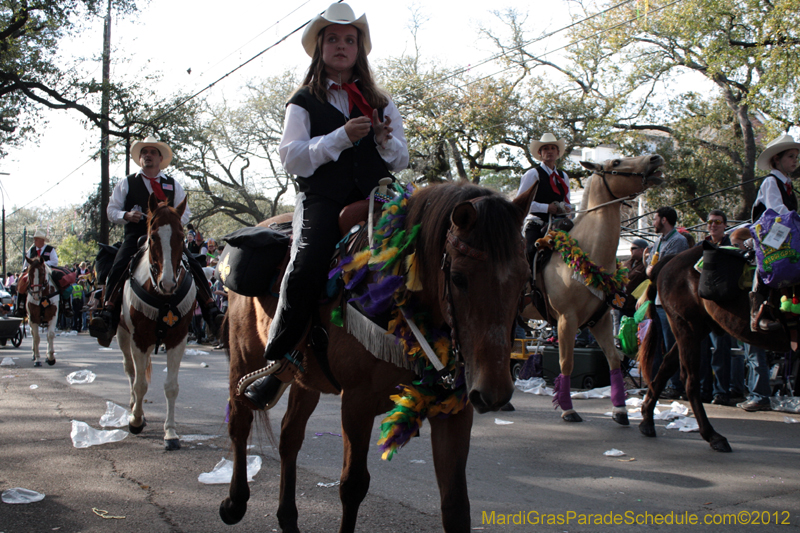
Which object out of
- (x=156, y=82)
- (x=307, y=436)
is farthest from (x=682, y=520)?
(x=156, y=82)

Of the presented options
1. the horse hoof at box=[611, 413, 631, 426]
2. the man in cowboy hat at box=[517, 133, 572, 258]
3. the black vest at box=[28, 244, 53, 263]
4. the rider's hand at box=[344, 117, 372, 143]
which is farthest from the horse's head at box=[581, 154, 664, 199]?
the black vest at box=[28, 244, 53, 263]

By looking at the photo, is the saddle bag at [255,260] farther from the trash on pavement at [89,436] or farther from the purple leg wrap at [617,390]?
the purple leg wrap at [617,390]

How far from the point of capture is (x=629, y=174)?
6.91 metres

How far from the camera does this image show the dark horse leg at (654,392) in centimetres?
625

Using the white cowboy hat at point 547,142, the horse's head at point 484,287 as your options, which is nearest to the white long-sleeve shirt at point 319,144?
the horse's head at point 484,287

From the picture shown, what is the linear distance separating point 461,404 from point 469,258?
72 cm

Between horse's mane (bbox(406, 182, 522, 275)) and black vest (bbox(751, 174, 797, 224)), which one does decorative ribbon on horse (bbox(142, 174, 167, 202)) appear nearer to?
horse's mane (bbox(406, 182, 522, 275))

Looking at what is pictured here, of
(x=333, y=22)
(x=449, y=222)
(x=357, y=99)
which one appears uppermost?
(x=333, y=22)

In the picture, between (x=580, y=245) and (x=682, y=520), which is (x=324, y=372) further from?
(x=580, y=245)

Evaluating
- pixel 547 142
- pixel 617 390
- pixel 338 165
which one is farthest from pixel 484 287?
pixel 547 142

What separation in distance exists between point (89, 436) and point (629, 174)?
20.9ft

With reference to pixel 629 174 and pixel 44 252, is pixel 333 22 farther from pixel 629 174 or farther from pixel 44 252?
pixel 44 252

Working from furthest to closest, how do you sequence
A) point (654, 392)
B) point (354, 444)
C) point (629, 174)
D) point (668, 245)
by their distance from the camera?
1. point (668, 245)
2. point (629, 174)
3. point (654, 392)
4. point (354, 444)

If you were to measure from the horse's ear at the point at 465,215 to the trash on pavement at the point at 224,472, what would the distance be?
3.21 meters
